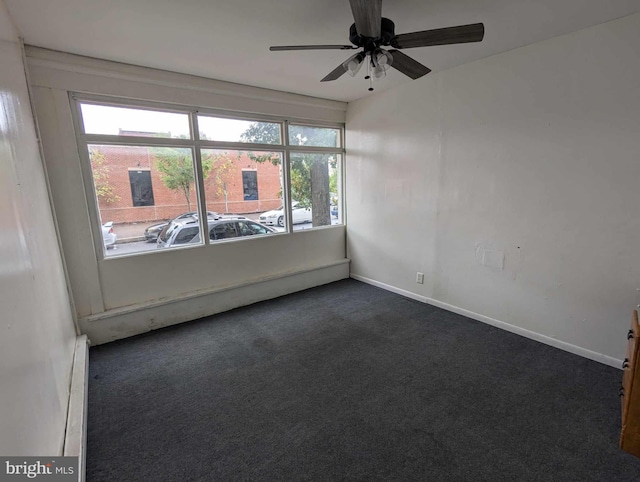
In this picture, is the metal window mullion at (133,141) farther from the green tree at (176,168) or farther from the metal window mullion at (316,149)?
the metal window mullion at (316,149)

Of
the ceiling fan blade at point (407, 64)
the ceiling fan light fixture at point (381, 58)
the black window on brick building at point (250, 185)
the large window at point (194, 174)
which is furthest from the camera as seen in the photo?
the black window on brick building at point (250, 185)

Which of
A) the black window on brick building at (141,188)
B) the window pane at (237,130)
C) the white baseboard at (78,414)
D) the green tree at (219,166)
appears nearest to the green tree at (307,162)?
the window pane at (237,130)

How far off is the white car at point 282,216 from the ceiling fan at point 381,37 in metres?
2.33

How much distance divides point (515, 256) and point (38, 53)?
4.66m

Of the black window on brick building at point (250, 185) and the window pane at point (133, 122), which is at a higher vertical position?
the window pane at point (133, 122)

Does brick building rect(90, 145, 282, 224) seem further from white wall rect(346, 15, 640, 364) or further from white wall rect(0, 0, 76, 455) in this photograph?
white wall rect(346, 15, 640, 364)

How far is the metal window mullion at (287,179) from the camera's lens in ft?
13.6

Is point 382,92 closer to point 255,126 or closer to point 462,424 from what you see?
point 255,126

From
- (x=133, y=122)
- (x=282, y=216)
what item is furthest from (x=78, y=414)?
(x=282, y=216)

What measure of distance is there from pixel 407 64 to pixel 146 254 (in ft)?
10.1

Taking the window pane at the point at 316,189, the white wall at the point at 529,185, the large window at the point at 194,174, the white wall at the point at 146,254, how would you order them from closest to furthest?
1. the white wall at the point at 529,185
2. the white wall at the point at 146,254
3. the large window at the point at 194,174
4. the window pane at the point at 316,189

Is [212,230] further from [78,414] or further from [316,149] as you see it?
[78,414]

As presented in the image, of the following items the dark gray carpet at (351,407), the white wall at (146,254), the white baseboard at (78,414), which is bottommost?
the dark gray carpet at (351,407)

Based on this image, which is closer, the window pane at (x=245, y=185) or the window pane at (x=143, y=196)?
the window pane at (x=143, y=196)
